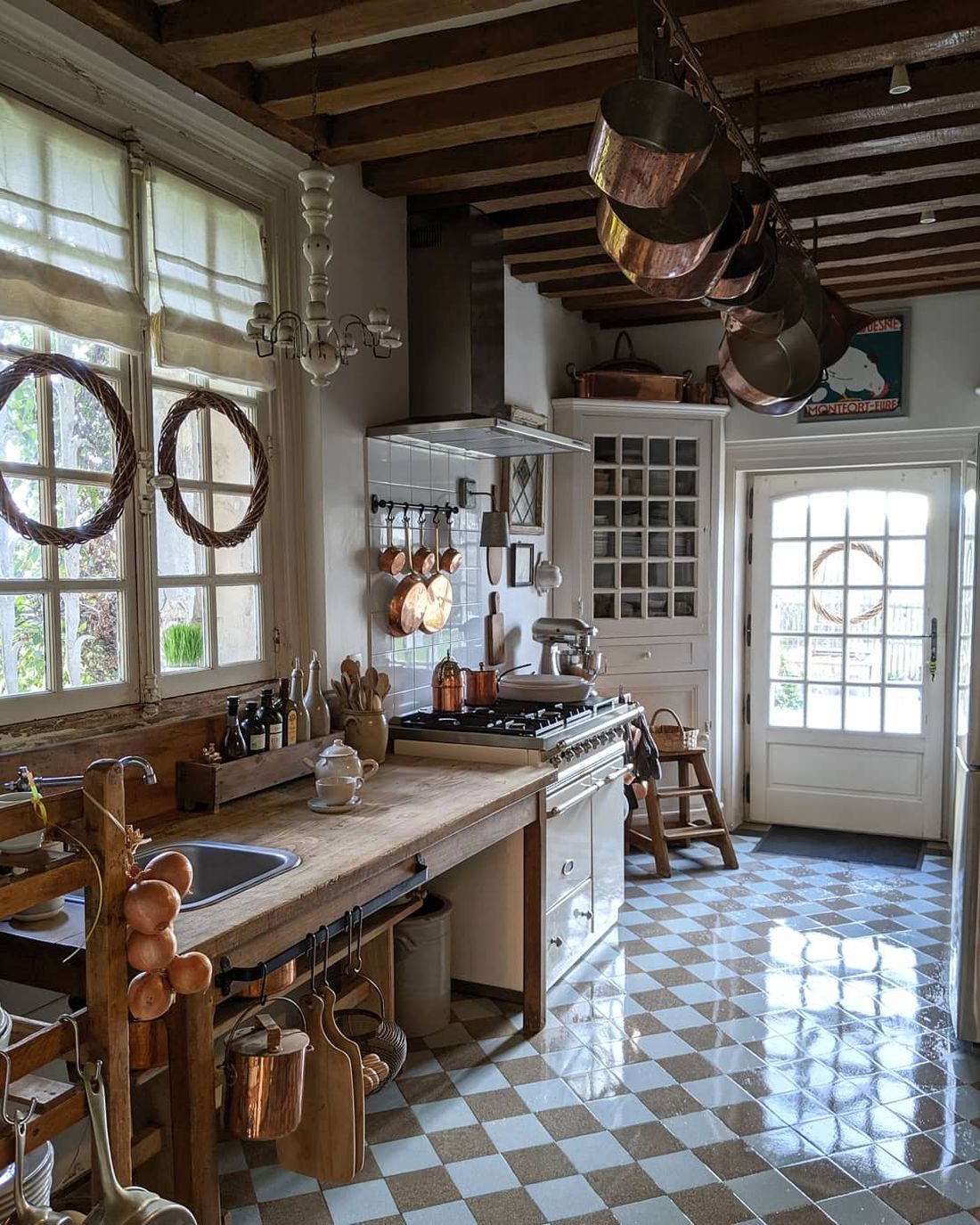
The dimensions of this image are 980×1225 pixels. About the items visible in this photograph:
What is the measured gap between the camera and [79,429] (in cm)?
236

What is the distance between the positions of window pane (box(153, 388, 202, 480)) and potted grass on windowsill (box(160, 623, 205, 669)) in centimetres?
43

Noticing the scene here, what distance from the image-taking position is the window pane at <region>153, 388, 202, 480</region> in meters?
2.61

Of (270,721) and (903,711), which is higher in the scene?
(270,721)

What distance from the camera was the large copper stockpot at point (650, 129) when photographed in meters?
1.77

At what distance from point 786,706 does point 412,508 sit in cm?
278

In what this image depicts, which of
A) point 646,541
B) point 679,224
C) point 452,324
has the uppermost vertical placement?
point 452,324

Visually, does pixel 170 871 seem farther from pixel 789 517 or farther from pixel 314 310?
pixel 789 517

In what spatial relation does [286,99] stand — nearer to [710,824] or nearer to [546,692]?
[546,692]

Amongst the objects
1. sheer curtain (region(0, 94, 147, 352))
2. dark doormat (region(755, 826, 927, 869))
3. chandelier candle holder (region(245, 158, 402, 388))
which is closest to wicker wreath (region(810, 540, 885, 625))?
dark doormat (region(755, 826, 927, 869))

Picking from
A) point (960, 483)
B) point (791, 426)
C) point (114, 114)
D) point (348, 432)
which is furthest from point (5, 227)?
point (960, 483)

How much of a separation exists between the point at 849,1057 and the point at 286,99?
127 inches

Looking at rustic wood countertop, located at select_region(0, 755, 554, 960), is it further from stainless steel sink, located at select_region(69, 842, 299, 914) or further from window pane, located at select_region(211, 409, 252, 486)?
window pane, located at select_region(211, 409, 252, 486)

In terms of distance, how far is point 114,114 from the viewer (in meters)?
2.43

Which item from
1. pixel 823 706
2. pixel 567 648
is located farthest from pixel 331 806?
pixel 823 706
